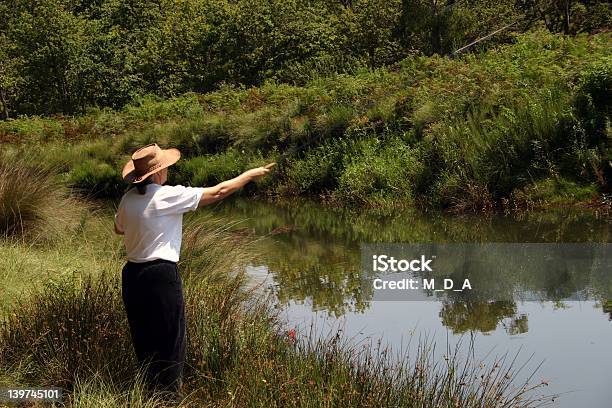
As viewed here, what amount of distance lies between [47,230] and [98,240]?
1046mm

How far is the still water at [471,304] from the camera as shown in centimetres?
746

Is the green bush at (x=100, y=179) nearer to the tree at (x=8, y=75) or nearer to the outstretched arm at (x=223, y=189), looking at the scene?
the outstretched arm at (x=223, y=189)

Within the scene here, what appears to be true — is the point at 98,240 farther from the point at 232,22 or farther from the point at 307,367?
the point at 232,22

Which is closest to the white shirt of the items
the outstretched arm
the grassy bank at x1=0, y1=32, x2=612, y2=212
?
the outstretched arm

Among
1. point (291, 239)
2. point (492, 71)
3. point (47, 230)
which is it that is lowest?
point (291, 239)

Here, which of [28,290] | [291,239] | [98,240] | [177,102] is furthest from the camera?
[177,102]

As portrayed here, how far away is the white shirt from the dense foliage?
2439cm

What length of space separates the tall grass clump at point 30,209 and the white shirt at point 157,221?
619cm

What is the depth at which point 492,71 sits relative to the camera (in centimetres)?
1942

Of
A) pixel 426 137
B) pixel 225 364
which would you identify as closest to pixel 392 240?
pixel 426 137

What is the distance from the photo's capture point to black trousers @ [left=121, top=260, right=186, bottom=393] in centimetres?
552

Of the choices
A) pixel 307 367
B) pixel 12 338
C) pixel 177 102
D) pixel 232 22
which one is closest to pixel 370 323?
pixel 307 367

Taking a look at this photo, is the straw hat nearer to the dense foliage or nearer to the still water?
the still water

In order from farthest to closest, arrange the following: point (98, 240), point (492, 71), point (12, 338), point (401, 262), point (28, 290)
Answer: point (492, 71), point (401, 262), point (98, 240), point (28, 290), point (12, 338)
